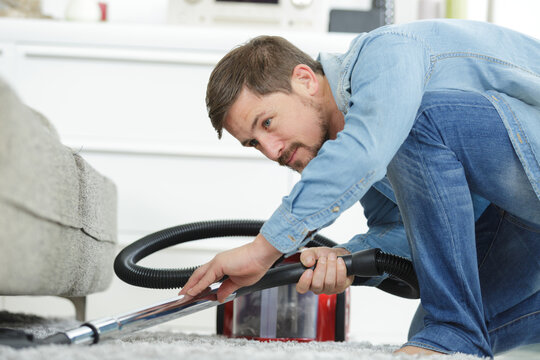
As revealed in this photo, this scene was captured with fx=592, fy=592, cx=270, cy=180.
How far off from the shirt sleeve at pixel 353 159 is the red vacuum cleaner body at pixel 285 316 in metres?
0.49

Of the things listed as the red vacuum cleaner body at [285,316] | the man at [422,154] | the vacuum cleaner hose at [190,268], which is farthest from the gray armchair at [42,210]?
the red vacuum cleaner body at [285,316]

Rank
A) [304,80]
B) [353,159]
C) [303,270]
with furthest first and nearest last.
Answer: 1. [304,80]
2. [303,270]
3. [353,159]

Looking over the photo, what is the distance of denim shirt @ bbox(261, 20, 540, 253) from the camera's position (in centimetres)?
79

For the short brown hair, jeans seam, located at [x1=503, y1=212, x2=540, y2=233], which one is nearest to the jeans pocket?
jeans seam, located at [x1=503, y1=212, x2=540, y2=233]

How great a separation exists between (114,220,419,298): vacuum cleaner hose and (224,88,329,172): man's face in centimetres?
23

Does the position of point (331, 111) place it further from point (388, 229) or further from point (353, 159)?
point (353, 159)

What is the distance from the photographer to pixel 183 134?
1774 millimetres

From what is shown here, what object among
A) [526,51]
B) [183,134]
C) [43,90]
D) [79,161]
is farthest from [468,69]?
[43,90]

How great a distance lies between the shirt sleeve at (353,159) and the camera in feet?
2.59

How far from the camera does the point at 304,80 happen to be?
3.73 ft

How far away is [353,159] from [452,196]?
22 cm

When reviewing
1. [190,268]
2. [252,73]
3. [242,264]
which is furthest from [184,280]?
[252,73]

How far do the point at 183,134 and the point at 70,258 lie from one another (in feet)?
2.70

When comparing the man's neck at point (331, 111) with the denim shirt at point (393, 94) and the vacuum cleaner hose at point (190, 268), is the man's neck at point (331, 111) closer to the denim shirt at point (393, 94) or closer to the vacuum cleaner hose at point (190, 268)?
the denim shirt at point (393, 94)
